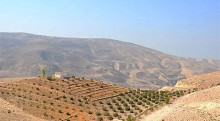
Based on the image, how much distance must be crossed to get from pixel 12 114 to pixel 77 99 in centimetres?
1052

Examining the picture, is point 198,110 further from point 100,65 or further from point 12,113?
point 100,65

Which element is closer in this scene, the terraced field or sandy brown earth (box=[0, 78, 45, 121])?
sandy brown earth (box=[0, 78, 45, 121])

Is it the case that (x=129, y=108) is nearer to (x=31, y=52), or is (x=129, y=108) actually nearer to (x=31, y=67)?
(x=31, y=67)

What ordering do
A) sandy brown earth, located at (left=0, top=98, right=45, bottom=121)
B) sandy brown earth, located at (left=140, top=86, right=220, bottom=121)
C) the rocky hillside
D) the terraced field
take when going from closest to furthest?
sandy brown earth, located at (left=140, top=86, right=220, bottom=121), sandy brown earth, located at (left=0, top=98, right=45, bottom=121), the terraced field, the rocky hillside

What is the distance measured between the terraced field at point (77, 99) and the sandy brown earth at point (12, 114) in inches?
39.9

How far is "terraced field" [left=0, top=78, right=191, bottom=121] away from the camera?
100ft

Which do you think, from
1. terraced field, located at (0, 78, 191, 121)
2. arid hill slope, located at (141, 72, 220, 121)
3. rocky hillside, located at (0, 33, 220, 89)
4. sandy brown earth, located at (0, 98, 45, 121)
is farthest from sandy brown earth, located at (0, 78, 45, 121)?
rocky hillside, located at (0, 33, 220, 89)

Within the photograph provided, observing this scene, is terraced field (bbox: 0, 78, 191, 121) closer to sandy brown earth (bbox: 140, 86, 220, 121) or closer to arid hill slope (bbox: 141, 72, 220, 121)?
arid hill slope (bbox: 141, 72, 220, 121)

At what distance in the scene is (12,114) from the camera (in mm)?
26453

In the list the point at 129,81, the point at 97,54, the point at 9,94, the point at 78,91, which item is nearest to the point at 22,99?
the point at 9,94

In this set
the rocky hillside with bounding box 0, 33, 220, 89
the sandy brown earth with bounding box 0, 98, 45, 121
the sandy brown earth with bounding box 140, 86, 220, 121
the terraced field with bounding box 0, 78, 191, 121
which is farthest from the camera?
the rocky hillside with bounding box 0, 33, 220, 89

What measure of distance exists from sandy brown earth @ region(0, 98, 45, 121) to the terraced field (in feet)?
3.32

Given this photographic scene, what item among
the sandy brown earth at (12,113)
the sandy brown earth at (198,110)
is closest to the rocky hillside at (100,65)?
the sandy brown earth at (12,113)

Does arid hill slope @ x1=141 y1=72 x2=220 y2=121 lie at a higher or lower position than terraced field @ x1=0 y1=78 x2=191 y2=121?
higher
